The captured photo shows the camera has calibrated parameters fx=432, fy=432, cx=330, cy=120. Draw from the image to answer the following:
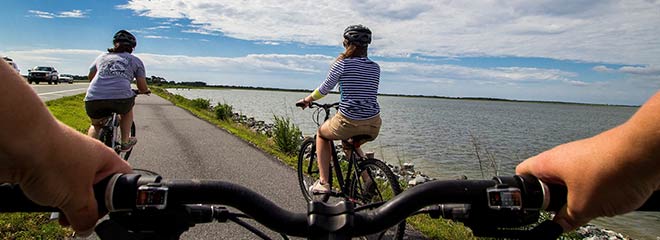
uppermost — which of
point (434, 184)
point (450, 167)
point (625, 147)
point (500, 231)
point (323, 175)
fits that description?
point (625, 147)

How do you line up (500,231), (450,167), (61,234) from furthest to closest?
(450,167) < (61,234) < (500,231)

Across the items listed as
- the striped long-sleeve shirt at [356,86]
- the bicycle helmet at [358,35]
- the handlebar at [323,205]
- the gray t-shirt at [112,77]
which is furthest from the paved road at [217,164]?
the handlebar at [323,205]

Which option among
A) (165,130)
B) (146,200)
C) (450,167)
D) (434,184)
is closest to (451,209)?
(434,184)

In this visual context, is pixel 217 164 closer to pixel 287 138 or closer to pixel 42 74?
pixel 287 138

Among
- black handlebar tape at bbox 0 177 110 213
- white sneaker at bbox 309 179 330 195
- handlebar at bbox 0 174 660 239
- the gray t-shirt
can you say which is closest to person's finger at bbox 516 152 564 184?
handlebar at bbox 0 174 660 239

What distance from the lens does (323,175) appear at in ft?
18.6

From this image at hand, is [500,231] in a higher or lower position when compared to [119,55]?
lower

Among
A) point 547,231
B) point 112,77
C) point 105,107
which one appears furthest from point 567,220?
point 105,107

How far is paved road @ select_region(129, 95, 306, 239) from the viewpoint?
6277mm

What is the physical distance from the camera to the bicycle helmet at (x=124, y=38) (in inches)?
267

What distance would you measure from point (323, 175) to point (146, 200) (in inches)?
182

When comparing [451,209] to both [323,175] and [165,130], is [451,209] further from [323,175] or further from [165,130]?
[165,130]

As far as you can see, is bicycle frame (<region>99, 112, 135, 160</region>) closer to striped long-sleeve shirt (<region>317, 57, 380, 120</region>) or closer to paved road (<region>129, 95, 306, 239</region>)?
paved road (<region>129, 95, 306, 239</region>)

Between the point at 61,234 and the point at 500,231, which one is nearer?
the point at 500,231
